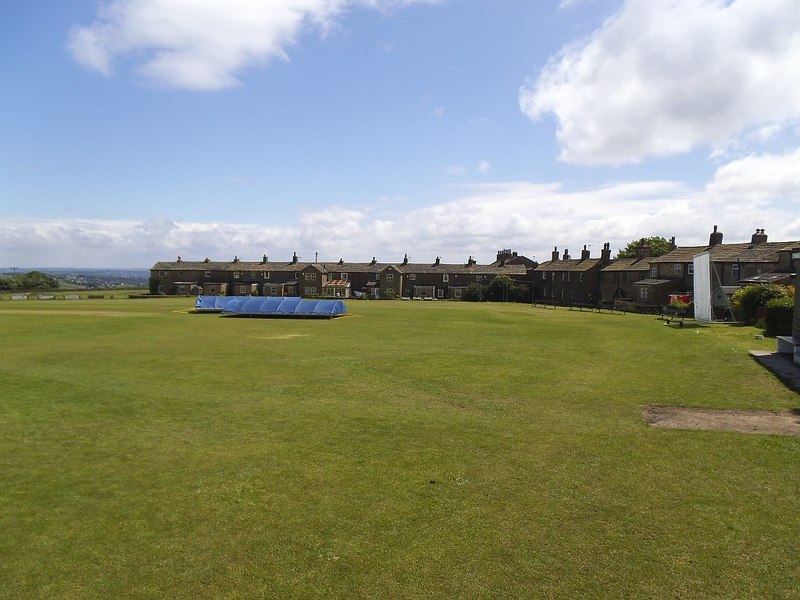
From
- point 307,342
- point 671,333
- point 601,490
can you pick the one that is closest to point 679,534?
point 601,490

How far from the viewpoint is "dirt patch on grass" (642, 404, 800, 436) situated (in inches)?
584

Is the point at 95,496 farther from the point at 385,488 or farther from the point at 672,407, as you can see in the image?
the point at 672,407

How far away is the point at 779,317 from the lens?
33.5 meters

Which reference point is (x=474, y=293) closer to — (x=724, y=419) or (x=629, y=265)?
(x=629, y=265)

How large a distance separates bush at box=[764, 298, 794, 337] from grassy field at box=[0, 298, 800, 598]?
44.5ft

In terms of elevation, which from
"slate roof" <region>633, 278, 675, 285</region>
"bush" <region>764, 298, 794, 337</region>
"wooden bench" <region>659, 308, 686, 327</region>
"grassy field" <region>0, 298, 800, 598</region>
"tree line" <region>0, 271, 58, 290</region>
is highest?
"tree line" <region>0, 271, 58, 290</region>

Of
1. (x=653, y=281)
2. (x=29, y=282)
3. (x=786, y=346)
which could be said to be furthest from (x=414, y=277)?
(x=29, y=282)

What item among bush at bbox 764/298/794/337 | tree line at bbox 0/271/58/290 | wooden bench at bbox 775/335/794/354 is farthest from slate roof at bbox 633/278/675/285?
tree line at bbox 0/271/58/290

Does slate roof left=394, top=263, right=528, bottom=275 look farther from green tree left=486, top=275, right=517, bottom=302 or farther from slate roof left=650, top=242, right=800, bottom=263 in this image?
slate roof left=650, top=242, right=800, bottom=263

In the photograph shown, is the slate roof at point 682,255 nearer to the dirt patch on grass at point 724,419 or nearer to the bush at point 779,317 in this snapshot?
the bush at point 779,317

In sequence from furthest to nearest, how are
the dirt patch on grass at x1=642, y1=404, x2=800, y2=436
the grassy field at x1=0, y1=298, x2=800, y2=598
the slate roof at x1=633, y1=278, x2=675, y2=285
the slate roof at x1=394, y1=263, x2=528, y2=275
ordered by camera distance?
the slate roof at x1=394, y1=263, x2=528, y2=275 < the slate roof at x1=633, y1=278, x2=675, y2=285 < the dirt patch on grass at x1=642, y1=404, x2=800, y2=436 < the grassy field at x1=0, y1=298, x2=800, y2=598

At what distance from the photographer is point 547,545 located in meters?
8.73

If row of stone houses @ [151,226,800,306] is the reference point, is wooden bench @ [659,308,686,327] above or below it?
below

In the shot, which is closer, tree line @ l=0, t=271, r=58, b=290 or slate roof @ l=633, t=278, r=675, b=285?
slate roof @ l=633, t=278, r=675, b=285
